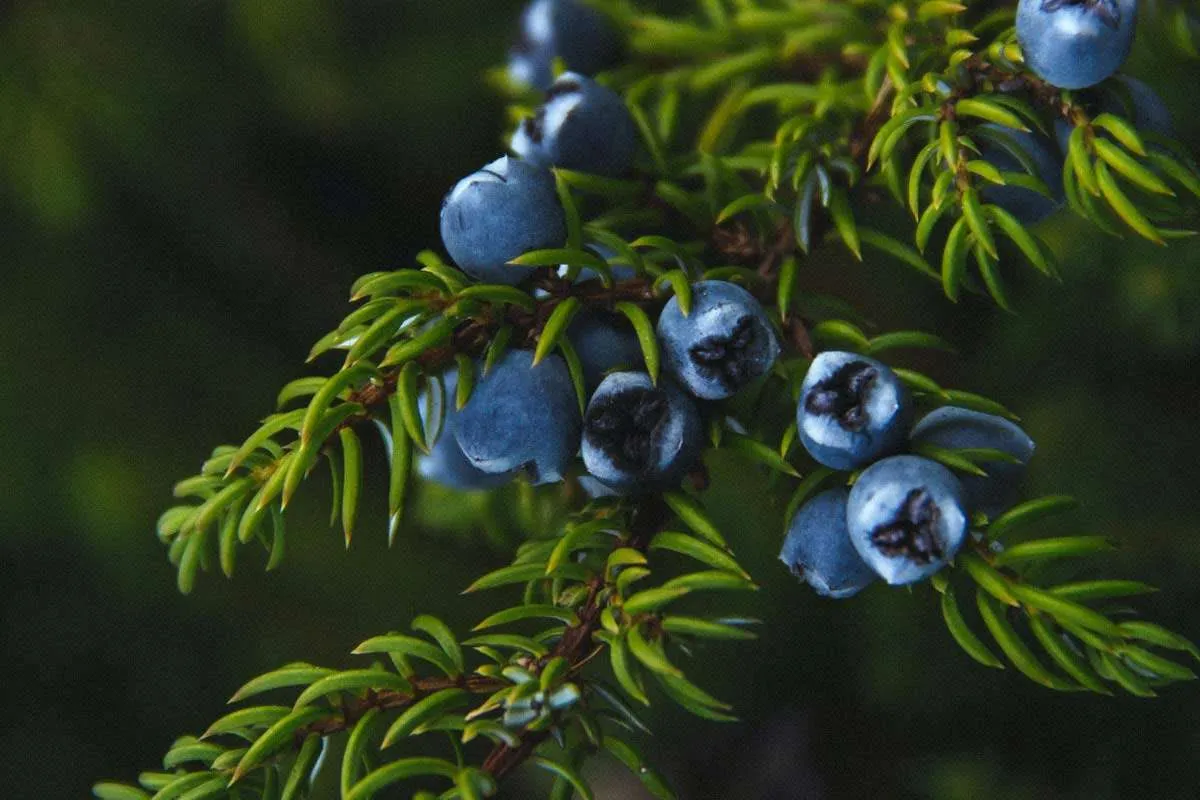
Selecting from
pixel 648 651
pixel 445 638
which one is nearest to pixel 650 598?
pixel 648 651

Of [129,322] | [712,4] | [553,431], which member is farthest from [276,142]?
[553,431]

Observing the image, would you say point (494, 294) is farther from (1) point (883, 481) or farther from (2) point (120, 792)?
(2) point (120, 792)

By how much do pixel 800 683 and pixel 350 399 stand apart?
2.35 ft

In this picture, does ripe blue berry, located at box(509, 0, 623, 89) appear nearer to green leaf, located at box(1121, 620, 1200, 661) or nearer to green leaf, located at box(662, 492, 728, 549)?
green leaf, located at box(662, 492, 728, 549)

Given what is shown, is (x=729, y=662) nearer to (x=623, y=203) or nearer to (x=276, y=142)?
(x=623, y=203)

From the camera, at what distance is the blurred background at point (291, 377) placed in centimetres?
103

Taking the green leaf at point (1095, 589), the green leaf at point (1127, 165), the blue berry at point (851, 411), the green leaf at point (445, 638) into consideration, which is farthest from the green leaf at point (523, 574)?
the green leaf at point (1127, 165)

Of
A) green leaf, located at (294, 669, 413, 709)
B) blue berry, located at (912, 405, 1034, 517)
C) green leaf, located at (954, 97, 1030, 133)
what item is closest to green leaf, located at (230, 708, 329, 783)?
green leaf, located at (294, 669, 413, 709)

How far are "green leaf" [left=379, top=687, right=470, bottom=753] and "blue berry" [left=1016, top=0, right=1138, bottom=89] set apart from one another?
46 cm

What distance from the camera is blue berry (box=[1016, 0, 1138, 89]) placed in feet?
1.85

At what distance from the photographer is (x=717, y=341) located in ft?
1.87

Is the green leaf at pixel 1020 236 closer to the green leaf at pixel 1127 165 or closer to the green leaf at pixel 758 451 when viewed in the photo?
the green leaf at pixel 1127 165

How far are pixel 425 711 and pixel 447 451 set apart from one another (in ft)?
0.52

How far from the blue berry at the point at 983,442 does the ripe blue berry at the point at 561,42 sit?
452 mm
